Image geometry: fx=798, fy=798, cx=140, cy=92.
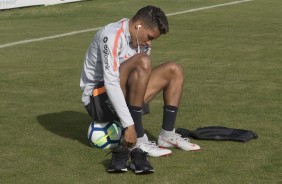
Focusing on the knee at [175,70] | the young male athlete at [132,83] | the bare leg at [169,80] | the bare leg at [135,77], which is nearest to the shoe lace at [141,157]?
the young male athlete at [132,83]

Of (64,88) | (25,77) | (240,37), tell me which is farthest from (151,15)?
(240,37)

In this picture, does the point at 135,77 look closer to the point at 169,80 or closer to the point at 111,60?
the point at 111,60

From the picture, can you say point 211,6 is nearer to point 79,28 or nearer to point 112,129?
point 79,28

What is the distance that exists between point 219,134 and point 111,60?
1709mm

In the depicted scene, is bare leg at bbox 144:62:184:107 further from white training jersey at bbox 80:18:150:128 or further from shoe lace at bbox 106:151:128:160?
shoe lace at bbox 106:151:128:160

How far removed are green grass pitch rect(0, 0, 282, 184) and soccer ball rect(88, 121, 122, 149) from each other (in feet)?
0.37

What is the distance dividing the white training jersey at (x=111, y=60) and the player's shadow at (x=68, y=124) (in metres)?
0.87

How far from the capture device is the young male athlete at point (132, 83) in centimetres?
742

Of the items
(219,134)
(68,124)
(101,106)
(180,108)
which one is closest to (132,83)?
(101,106)

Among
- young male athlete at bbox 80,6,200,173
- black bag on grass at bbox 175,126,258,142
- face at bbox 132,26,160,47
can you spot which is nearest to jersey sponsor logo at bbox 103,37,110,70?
young male athlete at bbox 80,6,200,173

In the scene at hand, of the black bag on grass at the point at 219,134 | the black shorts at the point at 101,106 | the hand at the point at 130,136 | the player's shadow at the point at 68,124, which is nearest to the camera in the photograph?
the hand at the point at 130,136

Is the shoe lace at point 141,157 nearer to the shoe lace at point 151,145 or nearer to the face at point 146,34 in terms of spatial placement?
the shoe lace at point 151,145

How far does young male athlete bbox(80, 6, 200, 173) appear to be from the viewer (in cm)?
742

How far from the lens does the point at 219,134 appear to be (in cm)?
855
